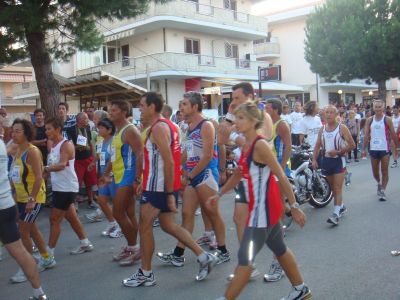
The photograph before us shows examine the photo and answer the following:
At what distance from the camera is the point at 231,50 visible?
2967cm

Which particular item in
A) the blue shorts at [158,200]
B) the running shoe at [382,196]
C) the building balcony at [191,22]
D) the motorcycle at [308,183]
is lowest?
the running shoe at [382,196]

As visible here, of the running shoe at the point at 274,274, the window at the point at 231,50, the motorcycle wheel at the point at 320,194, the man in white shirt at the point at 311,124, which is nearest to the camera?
the running shoe at the point at 274,274

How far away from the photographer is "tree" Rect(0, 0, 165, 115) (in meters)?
9.54

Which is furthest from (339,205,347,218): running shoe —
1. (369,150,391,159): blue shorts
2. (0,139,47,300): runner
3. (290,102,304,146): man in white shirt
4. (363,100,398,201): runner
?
(290,102,304,146): man in white shirt

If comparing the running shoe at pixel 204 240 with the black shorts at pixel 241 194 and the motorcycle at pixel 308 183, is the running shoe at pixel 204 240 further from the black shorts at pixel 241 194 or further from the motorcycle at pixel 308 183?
the motorcycle at pixel 308 183

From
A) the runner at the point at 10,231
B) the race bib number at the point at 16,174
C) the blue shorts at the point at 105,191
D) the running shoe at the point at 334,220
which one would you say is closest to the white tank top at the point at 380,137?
the running shoe at the point at 334,220

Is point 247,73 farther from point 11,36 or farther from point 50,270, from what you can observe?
point 50,270

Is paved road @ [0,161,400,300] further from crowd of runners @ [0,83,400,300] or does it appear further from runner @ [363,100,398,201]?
runner @ [363,100,398,201]

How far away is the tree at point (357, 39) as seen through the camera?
27828 millimetres

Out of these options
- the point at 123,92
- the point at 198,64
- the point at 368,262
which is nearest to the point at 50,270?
the point at 368,262

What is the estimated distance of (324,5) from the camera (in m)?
30.6

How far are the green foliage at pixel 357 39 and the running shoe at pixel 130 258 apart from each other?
1000 inches

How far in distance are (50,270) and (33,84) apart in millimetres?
28316

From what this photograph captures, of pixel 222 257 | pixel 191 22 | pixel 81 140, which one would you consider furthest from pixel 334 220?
pixel 191 22
